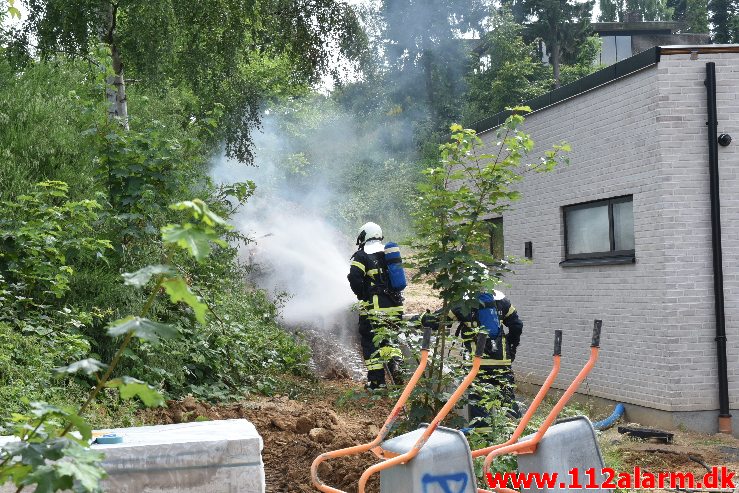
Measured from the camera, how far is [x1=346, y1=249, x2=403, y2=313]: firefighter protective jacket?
35.4 feet

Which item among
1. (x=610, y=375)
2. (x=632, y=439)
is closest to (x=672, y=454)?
(x=632, y=439)

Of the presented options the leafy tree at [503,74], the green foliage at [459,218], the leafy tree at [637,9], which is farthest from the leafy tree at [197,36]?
the leafy tree at [637,9]

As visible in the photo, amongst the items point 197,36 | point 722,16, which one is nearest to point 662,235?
point 197,36

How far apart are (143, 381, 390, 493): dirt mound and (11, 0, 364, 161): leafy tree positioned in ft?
13.0

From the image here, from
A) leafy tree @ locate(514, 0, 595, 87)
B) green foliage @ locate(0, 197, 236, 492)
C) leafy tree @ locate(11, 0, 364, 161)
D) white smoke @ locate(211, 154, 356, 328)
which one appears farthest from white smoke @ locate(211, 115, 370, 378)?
leafy tree @ locate(514, 0, 595, 87)

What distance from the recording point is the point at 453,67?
44.9 m

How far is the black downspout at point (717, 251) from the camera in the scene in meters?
9.55

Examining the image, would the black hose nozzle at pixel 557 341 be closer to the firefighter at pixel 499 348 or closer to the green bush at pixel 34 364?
the firefighter at pixel 499 348

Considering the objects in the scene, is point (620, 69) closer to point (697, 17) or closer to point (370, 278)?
point (370, 278)

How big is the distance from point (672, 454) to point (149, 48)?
834 cm

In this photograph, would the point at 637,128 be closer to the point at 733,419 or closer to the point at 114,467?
the point at 733,419

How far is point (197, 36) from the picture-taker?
1330 cm

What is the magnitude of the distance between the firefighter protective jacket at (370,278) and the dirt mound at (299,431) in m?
1.88

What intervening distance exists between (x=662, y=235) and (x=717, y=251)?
587mm
